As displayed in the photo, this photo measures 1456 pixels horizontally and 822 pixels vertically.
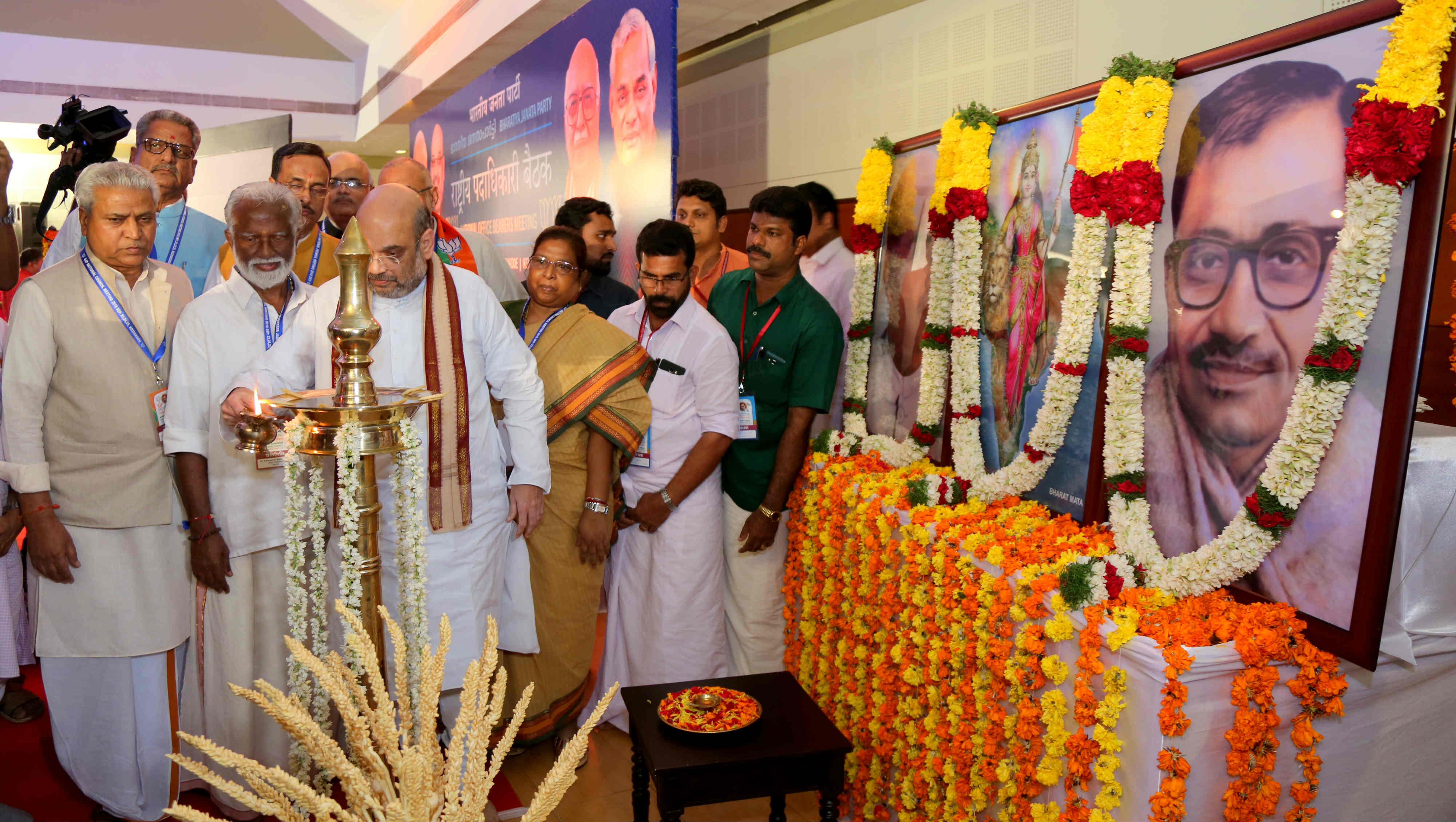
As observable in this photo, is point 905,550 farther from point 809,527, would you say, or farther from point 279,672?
point 279,672

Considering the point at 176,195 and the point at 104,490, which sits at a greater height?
the point at 176,195

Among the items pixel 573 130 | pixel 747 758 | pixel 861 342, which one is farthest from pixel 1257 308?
pixel 573 130

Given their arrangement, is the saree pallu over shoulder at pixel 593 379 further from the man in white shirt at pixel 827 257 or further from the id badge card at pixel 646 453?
the man in white shirt at pixel 827 257

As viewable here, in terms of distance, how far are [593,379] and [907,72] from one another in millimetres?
2630

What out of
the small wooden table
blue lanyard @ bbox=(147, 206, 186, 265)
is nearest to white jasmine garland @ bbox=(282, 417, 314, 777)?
the small wooden table

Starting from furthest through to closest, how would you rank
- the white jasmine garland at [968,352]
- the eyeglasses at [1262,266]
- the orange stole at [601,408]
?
1. the orange stole at [601,408]
2. the white jasmine garland at [968,352]
3. the eyeglasses at [1262,266]

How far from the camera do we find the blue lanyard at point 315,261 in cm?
336

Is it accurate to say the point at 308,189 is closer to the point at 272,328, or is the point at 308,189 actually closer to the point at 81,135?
the point at 81,135

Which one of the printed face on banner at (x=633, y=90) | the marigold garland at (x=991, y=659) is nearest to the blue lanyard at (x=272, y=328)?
the marigold garland at (x=991, y=659)

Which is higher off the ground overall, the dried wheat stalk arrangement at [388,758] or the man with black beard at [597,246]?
the man with black beard at [597,246]

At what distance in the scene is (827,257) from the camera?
4320 millimetres

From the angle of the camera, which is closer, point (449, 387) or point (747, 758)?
point (747, 758)

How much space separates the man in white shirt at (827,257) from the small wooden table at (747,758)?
1.82 m

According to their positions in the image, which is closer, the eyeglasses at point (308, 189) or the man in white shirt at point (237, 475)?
the man in white shirt at point (237, 475)
